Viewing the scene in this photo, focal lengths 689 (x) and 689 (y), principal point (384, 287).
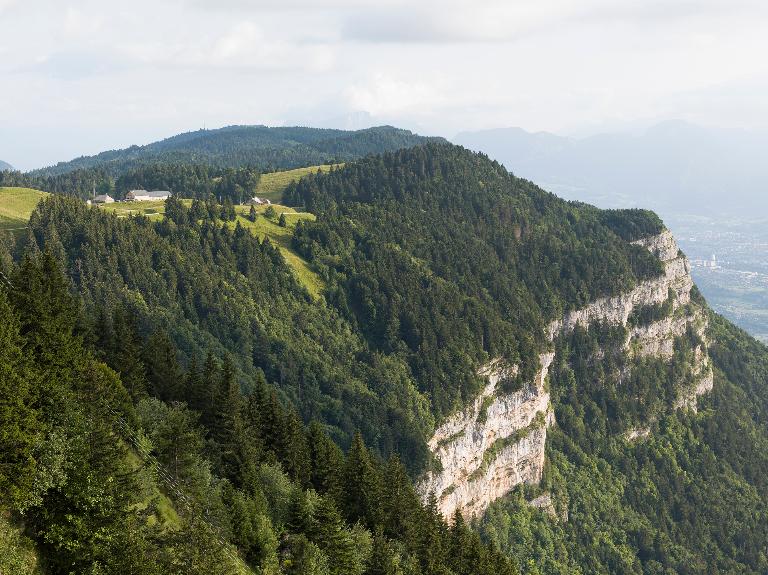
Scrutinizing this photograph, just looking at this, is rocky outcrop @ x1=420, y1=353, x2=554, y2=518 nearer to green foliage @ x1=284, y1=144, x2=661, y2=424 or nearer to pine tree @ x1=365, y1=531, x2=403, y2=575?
green foliage @ x1=284, y1=144, x2=661, y2=424

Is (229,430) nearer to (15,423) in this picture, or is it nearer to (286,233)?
(15,423)

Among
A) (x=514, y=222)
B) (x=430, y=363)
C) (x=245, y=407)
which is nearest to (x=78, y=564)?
(x=245, y=407)

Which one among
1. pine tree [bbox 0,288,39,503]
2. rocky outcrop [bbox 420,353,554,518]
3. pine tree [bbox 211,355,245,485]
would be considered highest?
pine tree [bbox 0,288,39,503]

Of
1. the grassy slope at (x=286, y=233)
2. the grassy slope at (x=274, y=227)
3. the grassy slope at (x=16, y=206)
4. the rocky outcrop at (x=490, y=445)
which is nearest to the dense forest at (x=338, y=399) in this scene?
the grassy slope at (x=286, y=233)

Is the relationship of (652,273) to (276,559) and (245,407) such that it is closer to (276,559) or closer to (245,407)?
(245,407)

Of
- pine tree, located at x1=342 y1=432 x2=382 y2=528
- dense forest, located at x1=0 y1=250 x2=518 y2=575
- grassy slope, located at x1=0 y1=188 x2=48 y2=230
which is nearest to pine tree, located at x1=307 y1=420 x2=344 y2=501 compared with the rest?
dense forest, located at x1=0 y1=250 x2=518 y2=575

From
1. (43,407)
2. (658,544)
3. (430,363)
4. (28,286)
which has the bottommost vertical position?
(658,544)
